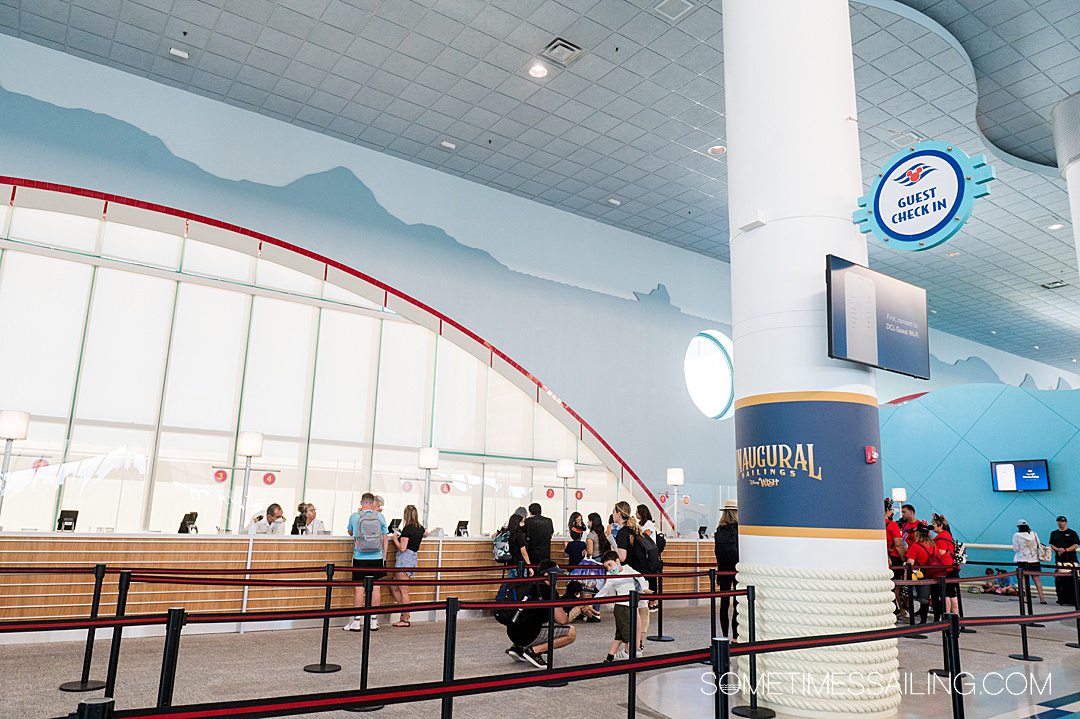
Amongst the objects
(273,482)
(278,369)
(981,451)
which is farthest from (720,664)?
(981,451)

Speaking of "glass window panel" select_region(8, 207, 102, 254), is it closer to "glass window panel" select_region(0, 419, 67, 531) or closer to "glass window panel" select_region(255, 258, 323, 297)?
"glass window panel" select_region(255, 258, 323, 297)

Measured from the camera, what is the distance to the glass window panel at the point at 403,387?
43.9 feet

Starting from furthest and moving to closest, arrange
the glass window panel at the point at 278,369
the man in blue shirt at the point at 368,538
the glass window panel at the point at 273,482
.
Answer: the glass window panel at the point at 278,369 < the glass window panel at the point at 273,482 < the man in blue shirt at the point at 368,538

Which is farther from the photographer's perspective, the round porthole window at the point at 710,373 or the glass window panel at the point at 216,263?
the round porthole window at the point at 710,373

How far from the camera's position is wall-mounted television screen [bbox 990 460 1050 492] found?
41.3 ft

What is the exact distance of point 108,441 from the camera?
10.8 m

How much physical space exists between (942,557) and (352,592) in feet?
22.7

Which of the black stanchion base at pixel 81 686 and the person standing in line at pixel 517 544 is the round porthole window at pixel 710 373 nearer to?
the person standing in line at pixel 517 544

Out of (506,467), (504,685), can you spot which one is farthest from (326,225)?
(504,685)

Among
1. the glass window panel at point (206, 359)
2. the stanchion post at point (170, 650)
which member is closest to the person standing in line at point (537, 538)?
the stanchion post at point (170, 650)

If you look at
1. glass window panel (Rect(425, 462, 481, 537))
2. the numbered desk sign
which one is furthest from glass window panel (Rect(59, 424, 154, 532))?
the numbered desk sign

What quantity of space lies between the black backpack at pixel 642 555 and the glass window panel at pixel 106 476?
8331 millimetres

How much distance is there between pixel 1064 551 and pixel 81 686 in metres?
12.7

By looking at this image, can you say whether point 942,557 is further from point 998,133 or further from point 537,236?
point 537,236
